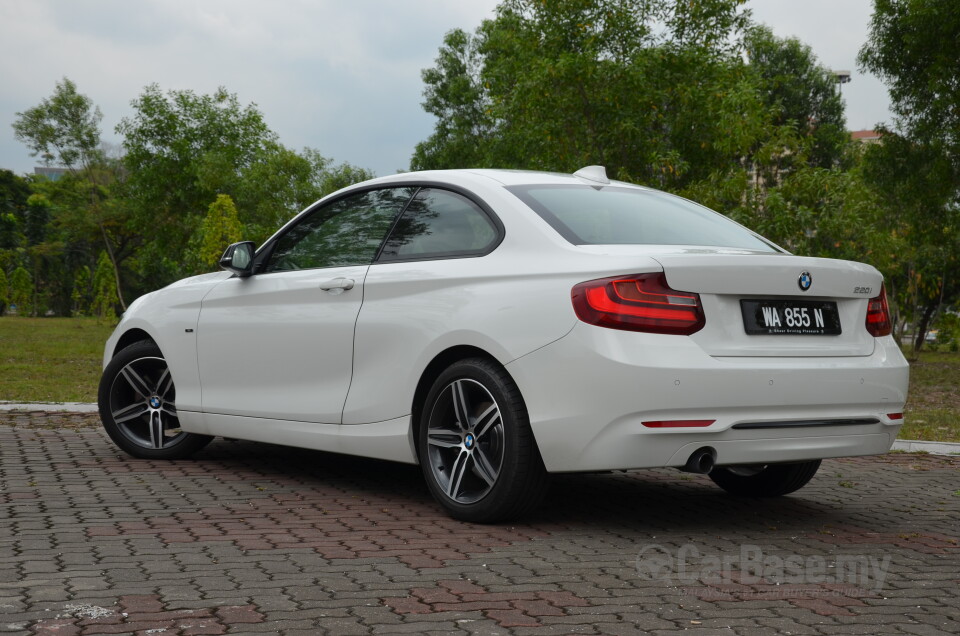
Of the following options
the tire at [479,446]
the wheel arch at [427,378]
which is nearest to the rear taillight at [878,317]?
the tire at [479,446]

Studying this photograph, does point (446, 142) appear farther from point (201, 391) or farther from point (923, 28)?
point (201, 391)

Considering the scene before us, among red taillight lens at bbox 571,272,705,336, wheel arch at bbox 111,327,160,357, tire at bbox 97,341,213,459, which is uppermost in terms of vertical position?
red taillight lens at bbox 571,272,705,336

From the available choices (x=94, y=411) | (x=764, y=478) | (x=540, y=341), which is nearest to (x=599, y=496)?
(x=764, y=478)

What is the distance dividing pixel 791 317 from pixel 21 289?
259ft

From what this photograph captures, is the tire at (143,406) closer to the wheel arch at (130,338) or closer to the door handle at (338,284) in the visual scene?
the wheel arch at (130,338)

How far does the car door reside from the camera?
601 cm

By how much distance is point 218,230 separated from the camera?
34250mm

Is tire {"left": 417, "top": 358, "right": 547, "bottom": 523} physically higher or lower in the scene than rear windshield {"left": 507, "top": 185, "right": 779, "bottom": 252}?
lower

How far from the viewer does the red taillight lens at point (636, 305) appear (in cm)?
475

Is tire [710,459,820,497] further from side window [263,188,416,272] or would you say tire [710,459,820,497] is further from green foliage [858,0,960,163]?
green foliage [858,0,960,163]

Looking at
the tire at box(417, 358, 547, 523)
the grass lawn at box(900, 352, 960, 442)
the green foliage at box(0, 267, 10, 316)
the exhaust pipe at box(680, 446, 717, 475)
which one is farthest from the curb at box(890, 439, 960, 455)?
the green foliage at box(0, 267, 10, 316)

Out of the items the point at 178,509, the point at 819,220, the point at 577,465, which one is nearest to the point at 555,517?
the point at 577,465

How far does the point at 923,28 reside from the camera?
2097 centimetres

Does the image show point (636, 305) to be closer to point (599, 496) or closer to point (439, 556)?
point (439, 556)
